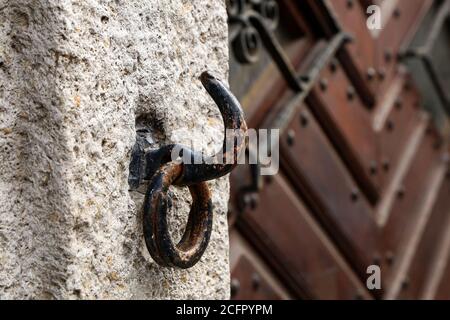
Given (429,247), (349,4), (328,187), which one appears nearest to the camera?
(328,187)

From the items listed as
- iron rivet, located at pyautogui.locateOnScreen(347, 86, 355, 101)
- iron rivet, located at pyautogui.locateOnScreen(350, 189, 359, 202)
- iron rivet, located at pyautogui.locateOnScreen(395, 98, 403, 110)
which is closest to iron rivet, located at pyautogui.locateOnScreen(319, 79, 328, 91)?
iron rivet, located at pyautogui.locateOnScreen(347, 86, 355, 101)

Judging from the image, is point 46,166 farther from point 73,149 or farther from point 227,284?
point 227,284

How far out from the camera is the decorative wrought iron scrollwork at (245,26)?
5.02 ft

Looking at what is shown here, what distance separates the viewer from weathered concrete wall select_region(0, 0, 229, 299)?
26.3 inches

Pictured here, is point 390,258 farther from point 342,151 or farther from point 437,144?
point 437,144

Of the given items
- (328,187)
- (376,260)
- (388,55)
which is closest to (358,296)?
(376,260)

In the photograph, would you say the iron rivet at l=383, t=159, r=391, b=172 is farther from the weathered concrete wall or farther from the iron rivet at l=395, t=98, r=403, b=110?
the weathered concrete wall

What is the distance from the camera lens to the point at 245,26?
154 centimetres

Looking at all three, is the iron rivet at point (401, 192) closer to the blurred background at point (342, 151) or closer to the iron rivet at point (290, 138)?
the blurred background at point (342, 151)

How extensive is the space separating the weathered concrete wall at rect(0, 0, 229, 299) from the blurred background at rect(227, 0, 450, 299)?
0.80m

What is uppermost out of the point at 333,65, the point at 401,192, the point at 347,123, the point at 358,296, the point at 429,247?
the point at 333,65

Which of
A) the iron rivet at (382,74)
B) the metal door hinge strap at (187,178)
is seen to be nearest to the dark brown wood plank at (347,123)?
the iron rivet at (382,74)

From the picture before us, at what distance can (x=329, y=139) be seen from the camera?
1.88m

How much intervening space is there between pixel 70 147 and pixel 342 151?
129cm
